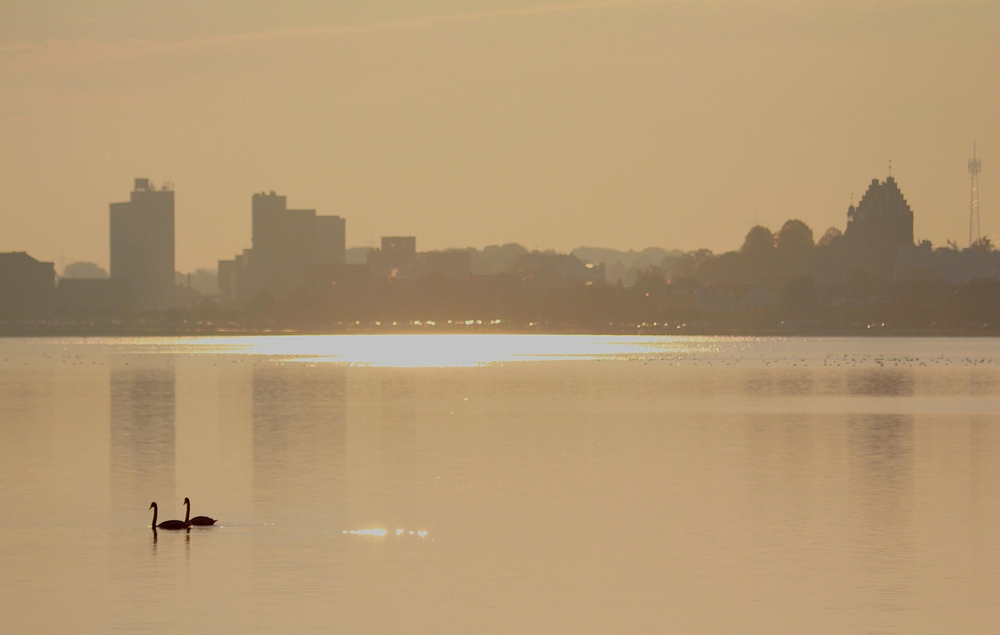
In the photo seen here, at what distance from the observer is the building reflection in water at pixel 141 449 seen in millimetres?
36781

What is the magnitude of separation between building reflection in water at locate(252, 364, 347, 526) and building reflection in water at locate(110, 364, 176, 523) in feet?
8.74

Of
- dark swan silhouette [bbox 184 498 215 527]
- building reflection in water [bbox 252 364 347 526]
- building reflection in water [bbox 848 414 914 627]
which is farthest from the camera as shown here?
building reflection in water [bbox 252 364 347 526]

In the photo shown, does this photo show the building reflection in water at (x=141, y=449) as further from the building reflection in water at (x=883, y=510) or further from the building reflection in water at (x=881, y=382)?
the building reflection in water at (x=881, y=382)

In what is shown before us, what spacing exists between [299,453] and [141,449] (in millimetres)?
6043

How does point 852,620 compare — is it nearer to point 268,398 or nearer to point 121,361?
point 268,398

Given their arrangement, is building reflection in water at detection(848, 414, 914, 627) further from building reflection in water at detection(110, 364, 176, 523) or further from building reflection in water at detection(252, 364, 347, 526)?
building reflection in water at detection(110, 364, 176, 523)

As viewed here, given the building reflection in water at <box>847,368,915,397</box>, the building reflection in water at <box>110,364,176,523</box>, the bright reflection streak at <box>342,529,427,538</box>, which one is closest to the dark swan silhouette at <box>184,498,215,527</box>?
the building reflection in water at <box>110,364,176,523</box>

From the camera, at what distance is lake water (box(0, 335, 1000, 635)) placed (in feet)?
77.4

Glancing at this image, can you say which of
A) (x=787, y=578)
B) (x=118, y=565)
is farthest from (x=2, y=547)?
(x=787, y=578)

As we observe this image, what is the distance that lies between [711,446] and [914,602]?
90.5ft

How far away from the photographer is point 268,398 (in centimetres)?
8138

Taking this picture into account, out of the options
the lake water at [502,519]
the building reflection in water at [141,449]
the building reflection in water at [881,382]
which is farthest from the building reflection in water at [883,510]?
the building reflection in water at [881,382]

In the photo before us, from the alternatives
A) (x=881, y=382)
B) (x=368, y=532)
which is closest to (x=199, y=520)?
(x=368, y=532)

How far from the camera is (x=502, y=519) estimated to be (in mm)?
33219
